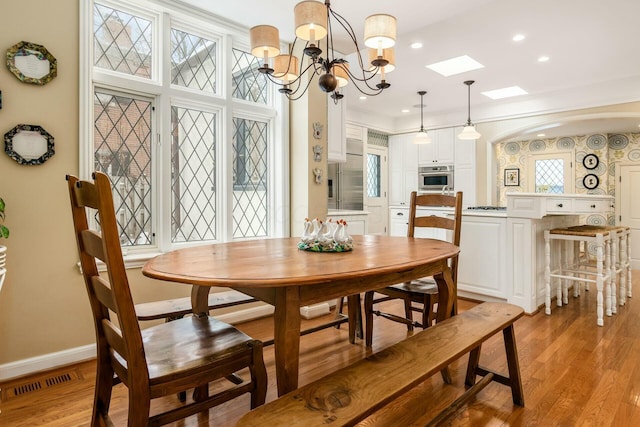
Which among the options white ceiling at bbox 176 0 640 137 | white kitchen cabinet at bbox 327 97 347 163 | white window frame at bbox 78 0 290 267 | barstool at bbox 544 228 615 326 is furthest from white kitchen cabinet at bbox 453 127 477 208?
white window frame at bbox 78 0 290 267

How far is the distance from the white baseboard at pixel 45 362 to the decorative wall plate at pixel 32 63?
65.7 inches

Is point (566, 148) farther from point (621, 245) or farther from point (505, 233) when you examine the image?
point (505, 233)

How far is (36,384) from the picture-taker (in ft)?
6.95

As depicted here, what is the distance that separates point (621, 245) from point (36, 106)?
17.3ft

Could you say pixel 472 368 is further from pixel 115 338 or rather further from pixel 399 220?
pixel 399 220

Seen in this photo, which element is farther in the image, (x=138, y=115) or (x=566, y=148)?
(x=566, y=148)

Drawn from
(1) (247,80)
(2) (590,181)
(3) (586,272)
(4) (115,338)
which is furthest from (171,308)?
(2) (590,181)

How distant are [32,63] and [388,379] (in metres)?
2.62

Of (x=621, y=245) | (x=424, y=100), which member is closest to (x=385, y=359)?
(x=621, y=245)

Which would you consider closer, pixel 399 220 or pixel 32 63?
pixel 32 63

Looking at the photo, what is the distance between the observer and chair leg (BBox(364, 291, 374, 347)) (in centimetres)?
256

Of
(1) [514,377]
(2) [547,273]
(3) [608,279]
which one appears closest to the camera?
(1) [514,377]

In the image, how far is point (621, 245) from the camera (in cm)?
391

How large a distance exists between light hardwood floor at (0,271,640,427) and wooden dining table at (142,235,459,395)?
50 cm
